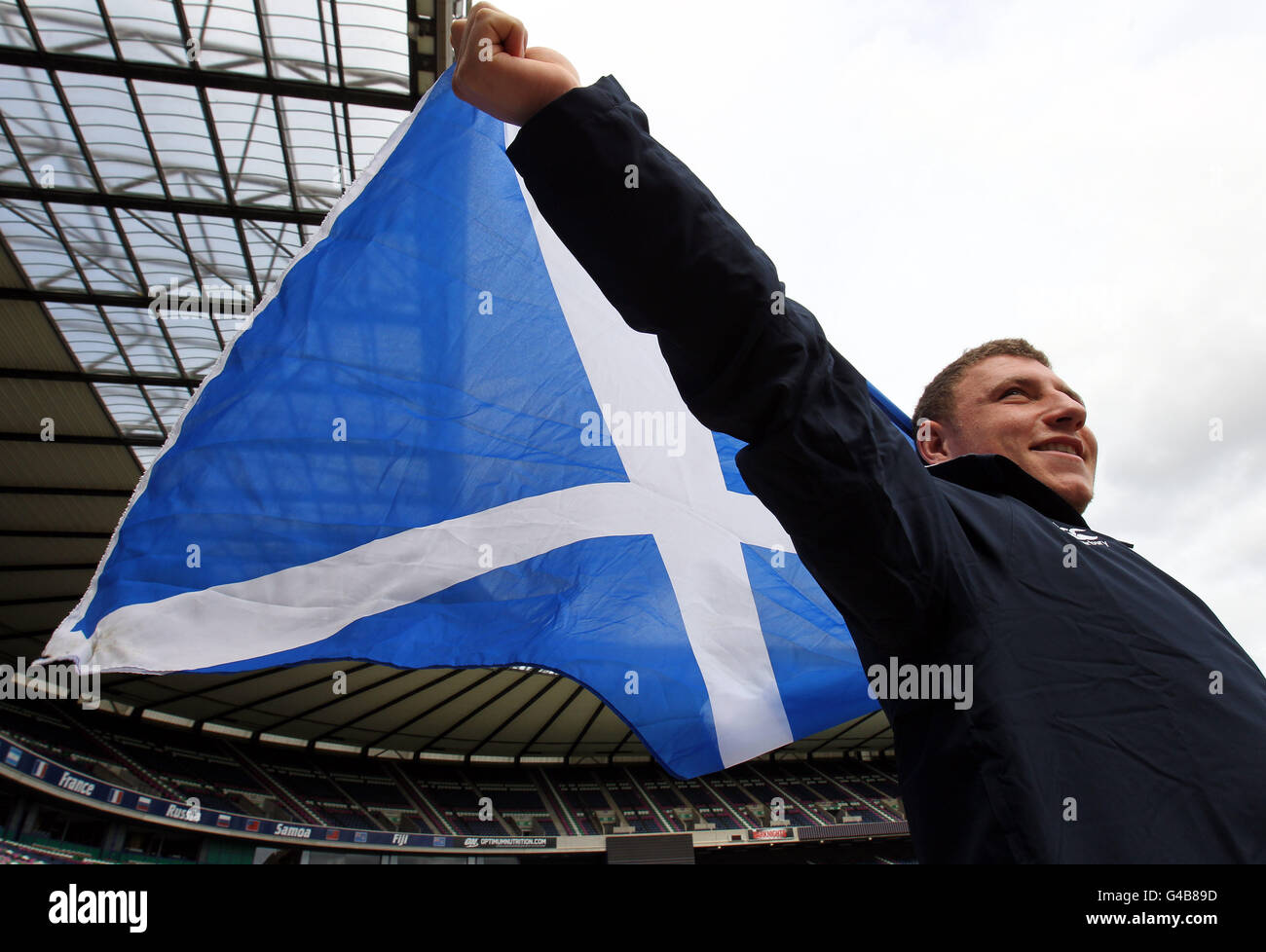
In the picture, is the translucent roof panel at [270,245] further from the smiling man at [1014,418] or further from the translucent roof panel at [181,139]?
the smiling man at [1014,418]

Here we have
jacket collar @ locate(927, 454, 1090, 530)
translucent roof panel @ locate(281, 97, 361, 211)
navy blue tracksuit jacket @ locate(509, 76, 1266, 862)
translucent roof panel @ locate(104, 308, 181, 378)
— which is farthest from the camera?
translucent roof panel @ locate(104, 308, 181, 378)

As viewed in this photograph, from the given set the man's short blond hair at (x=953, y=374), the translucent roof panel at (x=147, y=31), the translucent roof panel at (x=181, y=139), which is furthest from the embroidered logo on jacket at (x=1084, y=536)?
the translucent roof panel at (x=181, y=139)

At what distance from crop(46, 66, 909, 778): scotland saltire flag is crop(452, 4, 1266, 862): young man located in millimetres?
1886

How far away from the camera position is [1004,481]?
53.7 inches

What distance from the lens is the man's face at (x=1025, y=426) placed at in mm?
1552

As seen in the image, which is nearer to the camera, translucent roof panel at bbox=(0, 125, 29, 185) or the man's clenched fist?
the man's clenched fist

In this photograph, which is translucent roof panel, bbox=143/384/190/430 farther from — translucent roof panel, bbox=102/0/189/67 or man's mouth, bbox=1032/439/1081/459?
man's mouth, bbox=1032/439/1081/459

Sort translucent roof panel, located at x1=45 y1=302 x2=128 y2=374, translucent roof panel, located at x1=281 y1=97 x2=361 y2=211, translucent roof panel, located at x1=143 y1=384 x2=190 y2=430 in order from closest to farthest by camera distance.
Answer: translucent roof panel, located at x1=281 y1=97 x2=361 y2=211 < translucent roof panel, located at x1=45 y1=302 x2=128 y2=374 < translucent roof panel, located at x1=143 y1=384 x2=190 y2=430

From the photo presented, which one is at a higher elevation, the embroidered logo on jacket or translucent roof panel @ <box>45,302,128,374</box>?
translucent roof panel @ <box>45,302,128,374</box>

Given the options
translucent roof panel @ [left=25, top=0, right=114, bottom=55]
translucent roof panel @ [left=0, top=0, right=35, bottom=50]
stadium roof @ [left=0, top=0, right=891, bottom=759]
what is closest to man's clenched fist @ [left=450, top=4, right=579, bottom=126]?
stadium roof @ [left=0, top=0, right=891, bottom=759]

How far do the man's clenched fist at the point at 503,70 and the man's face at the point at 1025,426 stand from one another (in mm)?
1105

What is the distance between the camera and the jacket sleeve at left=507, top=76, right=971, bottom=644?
921 millimetres

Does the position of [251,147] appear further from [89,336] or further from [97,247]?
[89,336]
